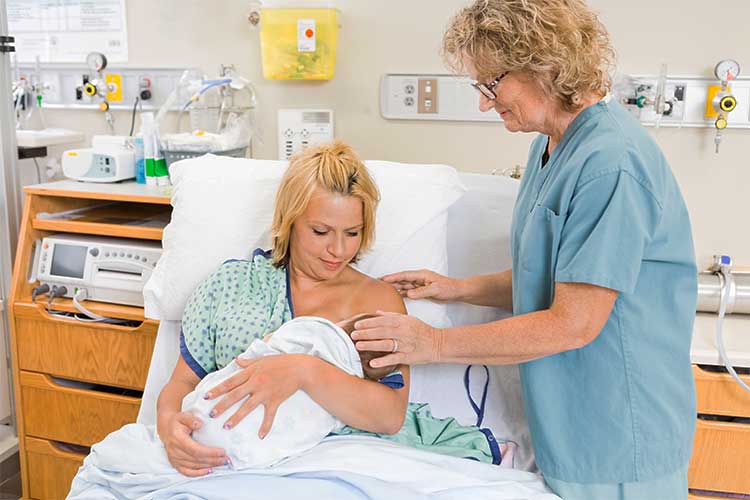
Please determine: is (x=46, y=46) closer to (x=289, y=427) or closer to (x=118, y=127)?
(x=118, y=127)

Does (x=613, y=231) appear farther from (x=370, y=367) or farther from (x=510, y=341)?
(x=370, y=367)

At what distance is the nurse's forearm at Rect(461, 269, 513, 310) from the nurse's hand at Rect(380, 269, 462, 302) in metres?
0.02

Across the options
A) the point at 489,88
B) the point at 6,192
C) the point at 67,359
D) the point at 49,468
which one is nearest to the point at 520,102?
the point at 489,88

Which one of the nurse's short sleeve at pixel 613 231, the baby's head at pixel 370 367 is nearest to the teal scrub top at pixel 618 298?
the nurse's short sleeve at pixel 613 231

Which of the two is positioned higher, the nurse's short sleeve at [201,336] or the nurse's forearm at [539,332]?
the nurse's forearm at [539,332]

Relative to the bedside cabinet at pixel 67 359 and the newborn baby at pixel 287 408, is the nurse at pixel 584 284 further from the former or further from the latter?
the bedside cabinet at pixel 67 359

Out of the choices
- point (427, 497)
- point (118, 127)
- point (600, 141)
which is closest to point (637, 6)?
point (600, 141)

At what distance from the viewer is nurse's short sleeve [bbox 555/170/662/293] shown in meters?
1.11

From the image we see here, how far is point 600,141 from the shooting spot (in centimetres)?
116

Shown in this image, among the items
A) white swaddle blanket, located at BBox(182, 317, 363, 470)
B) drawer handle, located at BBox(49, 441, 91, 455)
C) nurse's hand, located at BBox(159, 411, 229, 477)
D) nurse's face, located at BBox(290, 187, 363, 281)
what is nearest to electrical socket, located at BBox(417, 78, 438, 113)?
nurse's face, located at BBox(290, 187, 363, 281)

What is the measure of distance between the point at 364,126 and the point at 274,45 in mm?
385

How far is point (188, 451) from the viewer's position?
123 cm

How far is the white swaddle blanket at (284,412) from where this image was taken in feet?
4.01

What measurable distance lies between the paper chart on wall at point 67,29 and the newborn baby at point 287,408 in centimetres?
168
